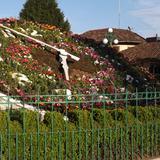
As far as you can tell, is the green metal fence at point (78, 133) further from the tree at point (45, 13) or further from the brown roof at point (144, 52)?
the tree at point (45, 13)

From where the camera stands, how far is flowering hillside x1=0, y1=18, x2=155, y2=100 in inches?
555

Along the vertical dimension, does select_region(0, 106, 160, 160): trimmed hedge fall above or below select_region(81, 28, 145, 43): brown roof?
below

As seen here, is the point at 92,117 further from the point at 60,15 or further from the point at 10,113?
the point at 60,15

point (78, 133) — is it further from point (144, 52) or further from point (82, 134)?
point (144, 52)

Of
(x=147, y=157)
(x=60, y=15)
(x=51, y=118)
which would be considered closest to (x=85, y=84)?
(x=147, y=157)

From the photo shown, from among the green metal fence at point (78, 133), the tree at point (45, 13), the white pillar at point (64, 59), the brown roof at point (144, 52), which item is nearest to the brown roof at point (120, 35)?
the tree at point (45, 13)

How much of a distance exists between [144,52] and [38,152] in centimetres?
2926

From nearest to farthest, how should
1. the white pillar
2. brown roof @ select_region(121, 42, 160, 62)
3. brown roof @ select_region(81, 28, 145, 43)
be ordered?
1. the white pillar
2. brown roof @ select_region(121, 42, 160, 62)
3. brown roof @ select_region(81, 28, 145, 43)

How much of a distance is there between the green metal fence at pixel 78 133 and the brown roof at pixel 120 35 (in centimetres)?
3852

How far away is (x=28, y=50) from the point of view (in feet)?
53.8

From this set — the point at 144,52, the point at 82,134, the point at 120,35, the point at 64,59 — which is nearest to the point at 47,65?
the point at 64,59

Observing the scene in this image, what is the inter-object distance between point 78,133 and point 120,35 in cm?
4174

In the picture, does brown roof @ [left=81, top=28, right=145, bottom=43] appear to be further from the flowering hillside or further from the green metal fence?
the green metal fence

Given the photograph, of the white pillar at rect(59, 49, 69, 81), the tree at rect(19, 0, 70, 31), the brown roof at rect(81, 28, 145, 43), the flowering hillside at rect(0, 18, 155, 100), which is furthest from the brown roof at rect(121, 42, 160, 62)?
the white pillar at rect(59, 49, 69, 81)
